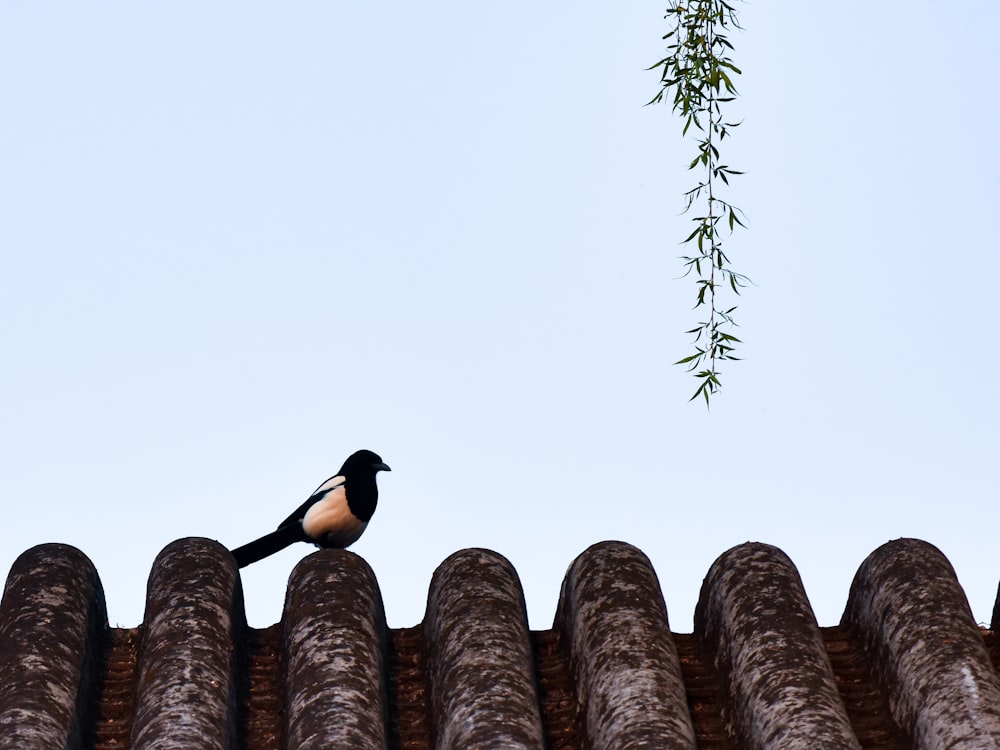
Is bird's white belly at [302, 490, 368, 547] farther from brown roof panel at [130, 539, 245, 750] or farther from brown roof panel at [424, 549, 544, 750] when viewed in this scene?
brown roof panel at [424, 549, 544, 750]

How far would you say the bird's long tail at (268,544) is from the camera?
23.2 ft

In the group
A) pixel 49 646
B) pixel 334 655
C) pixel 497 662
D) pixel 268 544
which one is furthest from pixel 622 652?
pixel 268 544

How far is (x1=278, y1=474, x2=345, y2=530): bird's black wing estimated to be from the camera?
746 centimetres

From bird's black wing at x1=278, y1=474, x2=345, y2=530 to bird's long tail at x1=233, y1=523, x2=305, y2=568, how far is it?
0.04 metres

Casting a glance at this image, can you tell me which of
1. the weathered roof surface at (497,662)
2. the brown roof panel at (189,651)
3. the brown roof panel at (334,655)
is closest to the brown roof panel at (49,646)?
the weathered roof surface at (497,662)

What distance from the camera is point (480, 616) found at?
4.35 m

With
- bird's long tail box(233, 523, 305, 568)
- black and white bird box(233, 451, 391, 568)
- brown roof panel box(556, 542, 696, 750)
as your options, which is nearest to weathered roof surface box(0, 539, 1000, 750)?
brown roof panel box(556, 542, 696, 750)

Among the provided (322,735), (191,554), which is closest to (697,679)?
(322,735)

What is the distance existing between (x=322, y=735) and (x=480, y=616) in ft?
2.77

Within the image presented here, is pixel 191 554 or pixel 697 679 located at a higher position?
pixel 191 554

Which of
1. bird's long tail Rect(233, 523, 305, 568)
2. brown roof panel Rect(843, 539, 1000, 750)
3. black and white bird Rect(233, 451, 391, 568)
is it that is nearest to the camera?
brown roof panel Rect(843, 539, 1000, 750)

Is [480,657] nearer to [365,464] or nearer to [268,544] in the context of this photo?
[268,544]

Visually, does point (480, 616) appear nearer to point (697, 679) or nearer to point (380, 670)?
point (380, 670)

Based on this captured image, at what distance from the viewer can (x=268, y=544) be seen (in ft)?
23.6
